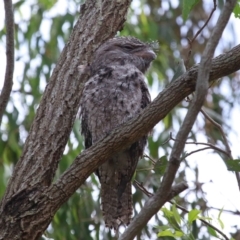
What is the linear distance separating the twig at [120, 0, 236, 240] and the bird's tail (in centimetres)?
163

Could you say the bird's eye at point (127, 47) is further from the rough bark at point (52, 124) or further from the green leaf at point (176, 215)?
the green leaf at point (176, 215)

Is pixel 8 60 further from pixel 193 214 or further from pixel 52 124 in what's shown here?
pixel 193 214

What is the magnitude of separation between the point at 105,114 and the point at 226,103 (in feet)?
8.09

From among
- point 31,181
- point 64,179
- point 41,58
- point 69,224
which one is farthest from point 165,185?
point 41,58

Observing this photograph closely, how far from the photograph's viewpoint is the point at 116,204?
11.3ft

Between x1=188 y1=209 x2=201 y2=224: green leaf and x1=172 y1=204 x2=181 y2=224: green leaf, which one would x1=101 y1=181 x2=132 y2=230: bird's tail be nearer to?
x1=172 y1=204 x2=181 y2=224: green leaf

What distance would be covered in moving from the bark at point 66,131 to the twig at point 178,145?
444mm

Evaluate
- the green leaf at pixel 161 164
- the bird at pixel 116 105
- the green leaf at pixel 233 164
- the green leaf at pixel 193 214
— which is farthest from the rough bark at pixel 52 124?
the green leaf at pixel 233 164

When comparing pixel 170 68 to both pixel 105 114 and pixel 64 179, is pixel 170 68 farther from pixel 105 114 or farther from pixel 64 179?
pixel 64 179

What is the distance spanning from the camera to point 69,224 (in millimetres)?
4293

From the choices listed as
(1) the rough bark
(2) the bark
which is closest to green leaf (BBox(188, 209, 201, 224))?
(2) the bark

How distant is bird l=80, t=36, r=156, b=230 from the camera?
10.7ft

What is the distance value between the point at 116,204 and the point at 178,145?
65.4 inches

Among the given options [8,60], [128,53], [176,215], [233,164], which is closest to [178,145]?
[233,164]
